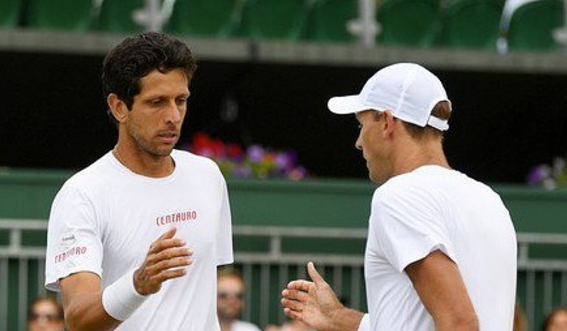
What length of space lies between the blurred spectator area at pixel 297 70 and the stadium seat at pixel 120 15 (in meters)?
0.01

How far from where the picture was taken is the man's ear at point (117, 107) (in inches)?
229

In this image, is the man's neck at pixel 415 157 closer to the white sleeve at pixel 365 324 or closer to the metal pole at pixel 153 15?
the white sleeve at pixel 365 324

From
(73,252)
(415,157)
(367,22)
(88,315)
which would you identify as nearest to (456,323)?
(415,157)

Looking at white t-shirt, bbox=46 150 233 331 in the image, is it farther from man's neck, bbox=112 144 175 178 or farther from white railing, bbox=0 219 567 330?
white railing, bbox=0 219 567 330

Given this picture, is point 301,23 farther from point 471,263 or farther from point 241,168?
point 471,263

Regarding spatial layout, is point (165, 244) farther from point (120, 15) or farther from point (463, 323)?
point (120, 15)

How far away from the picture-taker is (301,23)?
14.6 meters

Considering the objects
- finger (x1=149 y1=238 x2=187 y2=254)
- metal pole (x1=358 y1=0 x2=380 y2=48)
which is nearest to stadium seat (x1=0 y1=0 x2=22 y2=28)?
metal pole (x1=358 y1=0 x2=380 y2=48)

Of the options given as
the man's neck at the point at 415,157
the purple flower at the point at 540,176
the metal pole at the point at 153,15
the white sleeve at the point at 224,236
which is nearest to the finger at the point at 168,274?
the man's neck at the point at 415,157

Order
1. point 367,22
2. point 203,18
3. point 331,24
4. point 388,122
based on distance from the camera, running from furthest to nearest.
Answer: point 331,24
point 367,22
point 203,18
point 388,122

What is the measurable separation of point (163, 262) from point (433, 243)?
812 mm

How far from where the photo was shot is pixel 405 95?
204 inches

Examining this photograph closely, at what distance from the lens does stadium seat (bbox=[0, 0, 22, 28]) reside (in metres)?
13.8

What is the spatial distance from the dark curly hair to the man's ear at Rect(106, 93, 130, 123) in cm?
2
